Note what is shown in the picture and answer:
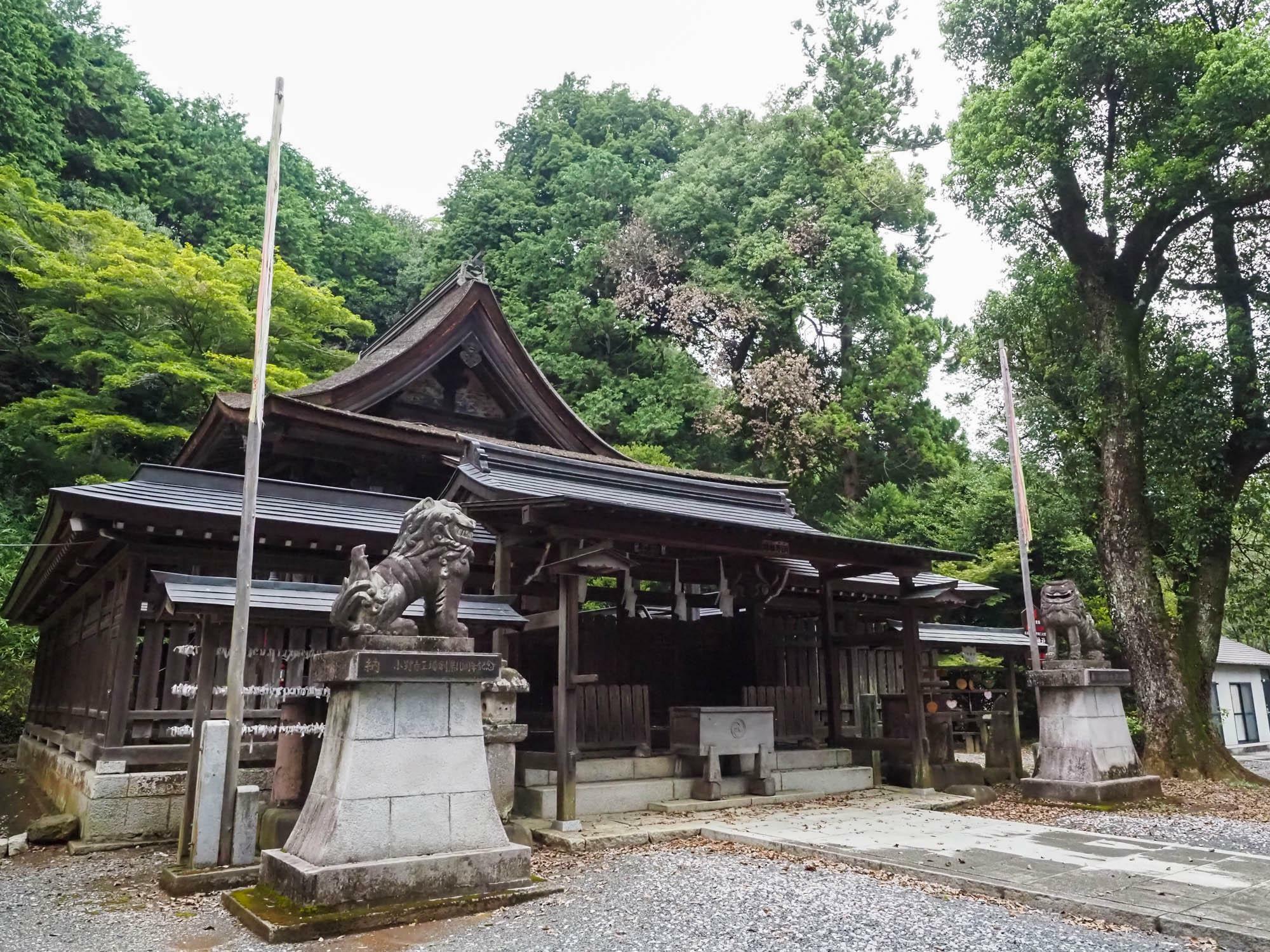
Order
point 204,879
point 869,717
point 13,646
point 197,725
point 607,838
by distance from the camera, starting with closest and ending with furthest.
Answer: point 204,879 → point 197,725 → point 607,838 → point 869,717 → point 13,646

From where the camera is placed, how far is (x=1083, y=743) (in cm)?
1032

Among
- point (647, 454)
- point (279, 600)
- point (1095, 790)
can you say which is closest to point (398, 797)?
point (279, 600)

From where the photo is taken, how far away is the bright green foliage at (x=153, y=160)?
2412cm

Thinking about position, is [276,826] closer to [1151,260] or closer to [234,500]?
[234,500]

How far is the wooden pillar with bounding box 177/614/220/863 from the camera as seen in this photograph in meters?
6.64

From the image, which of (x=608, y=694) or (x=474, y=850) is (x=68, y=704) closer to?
(x=608, y=694)

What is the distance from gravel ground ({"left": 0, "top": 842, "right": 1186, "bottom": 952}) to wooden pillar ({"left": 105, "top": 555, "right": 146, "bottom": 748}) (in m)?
2.00

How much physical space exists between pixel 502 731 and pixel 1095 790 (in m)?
7.14

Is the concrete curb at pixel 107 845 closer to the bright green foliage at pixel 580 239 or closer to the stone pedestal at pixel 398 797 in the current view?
the stone pedestal at pixel 398 797

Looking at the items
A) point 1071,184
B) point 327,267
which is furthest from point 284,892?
point 327,267

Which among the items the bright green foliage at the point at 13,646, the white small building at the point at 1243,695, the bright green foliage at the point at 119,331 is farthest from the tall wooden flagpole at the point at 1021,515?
the bright green foliage at the point at 13,646

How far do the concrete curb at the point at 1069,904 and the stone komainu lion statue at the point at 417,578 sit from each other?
3607 millimetres

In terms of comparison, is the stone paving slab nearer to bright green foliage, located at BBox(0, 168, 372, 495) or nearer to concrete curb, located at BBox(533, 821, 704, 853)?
concrete curb, located at BBox(533, 821, 704, 853)

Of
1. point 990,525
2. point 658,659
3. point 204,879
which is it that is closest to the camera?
point 204,879
